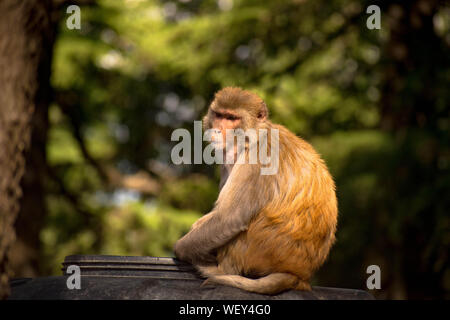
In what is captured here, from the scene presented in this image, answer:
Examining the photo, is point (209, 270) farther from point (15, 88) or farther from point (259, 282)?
point (15, 88)

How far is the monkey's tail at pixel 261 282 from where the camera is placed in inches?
128

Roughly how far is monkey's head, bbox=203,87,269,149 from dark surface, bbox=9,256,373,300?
3.43 ft

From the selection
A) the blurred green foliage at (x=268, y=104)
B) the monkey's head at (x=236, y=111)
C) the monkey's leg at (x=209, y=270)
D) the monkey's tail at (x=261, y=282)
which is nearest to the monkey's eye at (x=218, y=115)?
the monkey's head at (x=236, y=111)

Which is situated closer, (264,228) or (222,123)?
(264,228)

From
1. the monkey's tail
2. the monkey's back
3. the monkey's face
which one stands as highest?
the monkey's face

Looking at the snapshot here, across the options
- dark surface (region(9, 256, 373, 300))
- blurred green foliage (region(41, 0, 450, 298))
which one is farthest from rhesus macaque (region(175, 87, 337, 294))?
blurred green foliage (region(41, 0, 450, 298))

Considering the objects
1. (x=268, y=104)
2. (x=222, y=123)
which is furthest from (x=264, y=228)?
(x=268, y=104)

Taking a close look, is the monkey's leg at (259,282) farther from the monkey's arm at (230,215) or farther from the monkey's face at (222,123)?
the monkey's face at (222,123)

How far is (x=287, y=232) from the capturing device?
11.8ft

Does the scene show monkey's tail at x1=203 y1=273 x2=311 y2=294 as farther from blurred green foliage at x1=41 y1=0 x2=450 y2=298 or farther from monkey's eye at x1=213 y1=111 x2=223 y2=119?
blurred green foliage at x1=41 y1=0 x2=450 y2=298

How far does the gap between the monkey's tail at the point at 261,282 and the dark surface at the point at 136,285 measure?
4 centimetres

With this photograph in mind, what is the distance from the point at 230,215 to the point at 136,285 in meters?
0.81

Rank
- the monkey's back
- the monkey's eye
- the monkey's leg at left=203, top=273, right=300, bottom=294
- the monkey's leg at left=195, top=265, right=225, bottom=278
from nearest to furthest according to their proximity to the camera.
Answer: the monkey's leg at left=203, top=273, right=300, bottom=294, the monkey's leg at left=195, top=265, right=225, bottom=278, the monkey's back, the monkey's eye

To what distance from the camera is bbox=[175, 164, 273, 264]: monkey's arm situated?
3590mm
